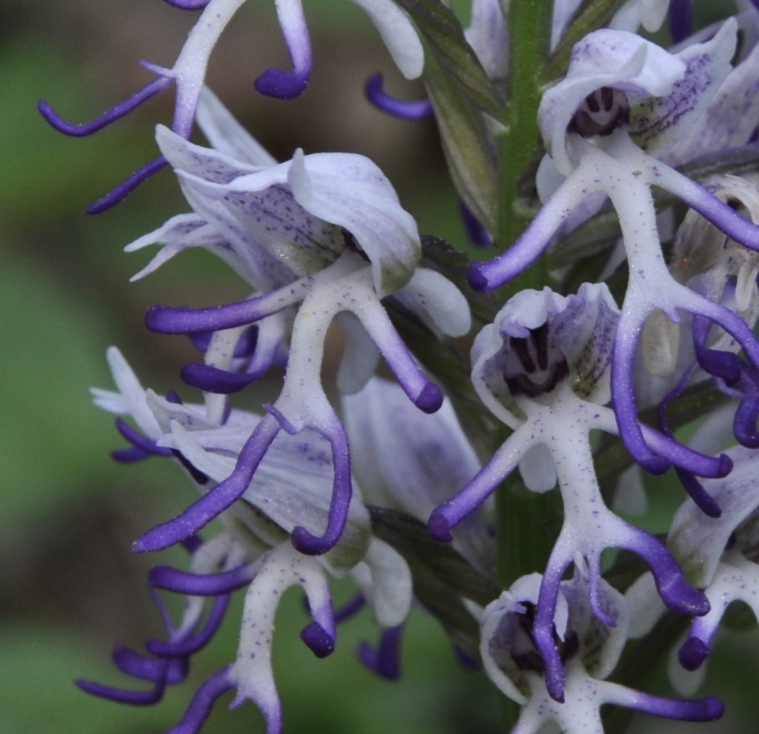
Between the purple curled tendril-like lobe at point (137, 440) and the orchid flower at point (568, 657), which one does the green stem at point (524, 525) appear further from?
the purple curled tendril-like lobe at point (137, 440)

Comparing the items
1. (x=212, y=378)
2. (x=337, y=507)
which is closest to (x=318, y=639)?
(x=337, y=507)

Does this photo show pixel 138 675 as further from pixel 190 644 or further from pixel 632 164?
pixel 632 164

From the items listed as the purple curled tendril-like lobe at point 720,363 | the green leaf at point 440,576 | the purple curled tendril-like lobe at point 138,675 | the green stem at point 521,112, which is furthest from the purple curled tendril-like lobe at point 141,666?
the purple curled tendril-like lobe at point 720,363

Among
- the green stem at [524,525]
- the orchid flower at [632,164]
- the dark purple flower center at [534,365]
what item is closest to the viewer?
the orchid flower at [632,164]

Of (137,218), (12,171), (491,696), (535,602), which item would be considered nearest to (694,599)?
(535,602)

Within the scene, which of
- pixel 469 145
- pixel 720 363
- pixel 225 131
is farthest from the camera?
pixel 225 131

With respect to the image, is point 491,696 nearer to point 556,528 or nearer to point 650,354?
point 556,528
